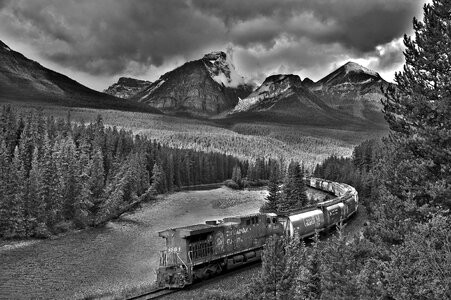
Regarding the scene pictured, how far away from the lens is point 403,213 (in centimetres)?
2316

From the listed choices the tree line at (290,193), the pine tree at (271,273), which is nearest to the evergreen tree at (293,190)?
→ the tree line at (290,193)

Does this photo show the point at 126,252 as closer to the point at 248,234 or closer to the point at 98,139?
the point at 248,234

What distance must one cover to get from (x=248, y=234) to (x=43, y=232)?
4189cm

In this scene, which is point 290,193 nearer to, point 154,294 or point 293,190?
point 293,190

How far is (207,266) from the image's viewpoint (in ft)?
110

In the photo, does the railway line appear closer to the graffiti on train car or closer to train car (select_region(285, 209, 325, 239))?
train car (select_region(285, 209, 325, 239))

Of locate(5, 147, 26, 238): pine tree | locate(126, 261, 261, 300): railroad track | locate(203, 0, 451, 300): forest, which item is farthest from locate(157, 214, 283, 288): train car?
locate(5, 147, 26, 238): pine tree

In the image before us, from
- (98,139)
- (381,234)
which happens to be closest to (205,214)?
(98,139)

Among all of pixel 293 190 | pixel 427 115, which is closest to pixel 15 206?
pixel 293 190

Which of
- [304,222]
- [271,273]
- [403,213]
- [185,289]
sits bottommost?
[185,289]

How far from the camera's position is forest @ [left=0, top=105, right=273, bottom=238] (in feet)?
214

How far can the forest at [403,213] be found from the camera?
47.6ft

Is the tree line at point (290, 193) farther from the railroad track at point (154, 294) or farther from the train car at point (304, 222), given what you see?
the railroad track at point (154, 294)

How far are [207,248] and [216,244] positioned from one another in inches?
42.2
